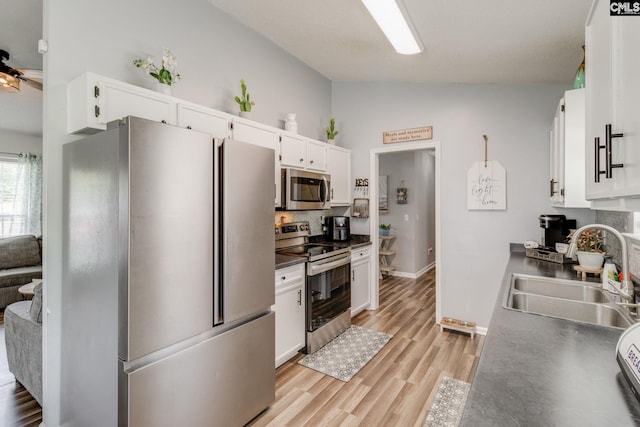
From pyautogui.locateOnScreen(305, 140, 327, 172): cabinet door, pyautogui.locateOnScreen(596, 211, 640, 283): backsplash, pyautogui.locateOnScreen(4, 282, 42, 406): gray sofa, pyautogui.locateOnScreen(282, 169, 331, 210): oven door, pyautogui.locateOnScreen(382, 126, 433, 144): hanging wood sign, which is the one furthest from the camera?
pyautogui.locateOnScreen(382, 126, 433, 144): hanging wood sign

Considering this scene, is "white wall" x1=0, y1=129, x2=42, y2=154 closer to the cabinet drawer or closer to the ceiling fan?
the ceiling fan

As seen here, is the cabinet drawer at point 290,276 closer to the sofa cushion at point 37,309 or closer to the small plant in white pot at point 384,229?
the sofa cushion at point 37,309

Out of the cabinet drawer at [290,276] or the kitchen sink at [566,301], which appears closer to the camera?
the kitchen sink at [566,301]

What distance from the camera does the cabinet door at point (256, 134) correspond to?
105 inches

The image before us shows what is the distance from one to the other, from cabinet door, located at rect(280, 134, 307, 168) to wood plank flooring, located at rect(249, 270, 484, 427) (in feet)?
6.27

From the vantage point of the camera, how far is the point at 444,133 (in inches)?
145

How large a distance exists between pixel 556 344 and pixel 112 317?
187 cm

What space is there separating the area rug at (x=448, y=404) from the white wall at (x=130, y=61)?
232 cm

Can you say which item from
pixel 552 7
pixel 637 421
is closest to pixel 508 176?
pixel 552 7

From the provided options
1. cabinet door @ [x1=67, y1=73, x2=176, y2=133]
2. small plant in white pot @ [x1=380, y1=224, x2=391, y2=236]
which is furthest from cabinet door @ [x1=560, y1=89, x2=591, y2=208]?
small plant in white pot @ [x1=380, y1=224, x2=391, y2=236]

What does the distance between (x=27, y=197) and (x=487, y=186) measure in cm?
720

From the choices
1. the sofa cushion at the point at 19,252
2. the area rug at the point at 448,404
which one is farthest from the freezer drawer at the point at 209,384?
the sofa cushion at the point at 19,252

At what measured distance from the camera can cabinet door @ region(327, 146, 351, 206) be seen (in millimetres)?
3947

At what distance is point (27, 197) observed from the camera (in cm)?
546
